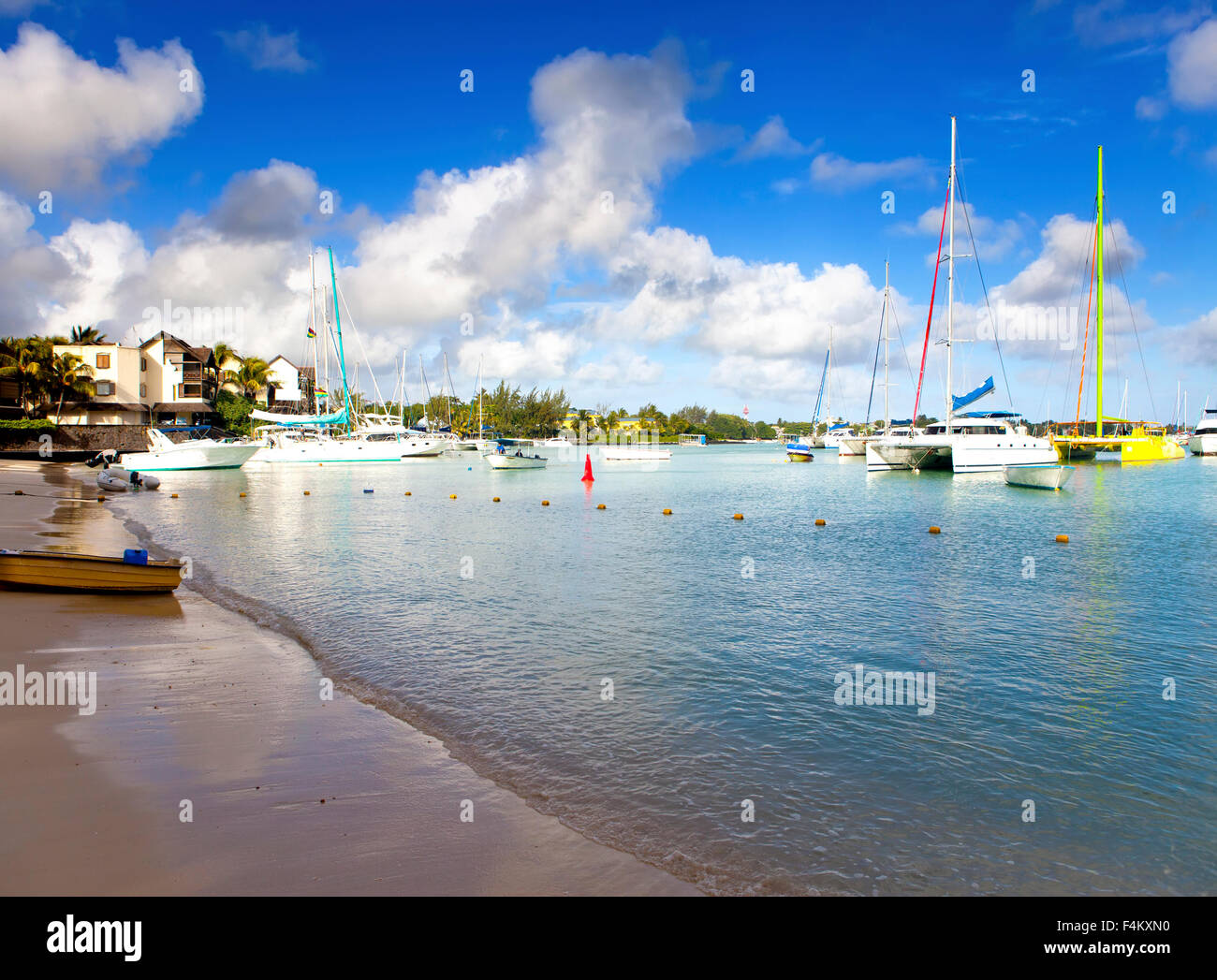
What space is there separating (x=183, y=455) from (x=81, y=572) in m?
46.9

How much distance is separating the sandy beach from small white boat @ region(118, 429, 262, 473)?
50144mm

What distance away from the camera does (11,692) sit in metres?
8.30

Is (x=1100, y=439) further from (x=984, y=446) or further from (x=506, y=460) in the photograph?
(x=506, y=460)

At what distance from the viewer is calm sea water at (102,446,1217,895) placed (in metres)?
5.71

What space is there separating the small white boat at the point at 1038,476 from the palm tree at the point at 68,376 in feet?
245

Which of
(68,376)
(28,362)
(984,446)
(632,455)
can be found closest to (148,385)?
(68,376)

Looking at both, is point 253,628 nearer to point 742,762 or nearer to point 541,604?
point 541,604

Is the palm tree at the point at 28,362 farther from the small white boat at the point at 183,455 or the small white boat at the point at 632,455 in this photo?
the small white boat at the point at 632,455

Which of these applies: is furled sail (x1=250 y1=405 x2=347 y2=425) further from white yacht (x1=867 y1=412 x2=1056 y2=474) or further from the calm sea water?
white yacht (x1=867 y1=412 x2=1056 y2=474)

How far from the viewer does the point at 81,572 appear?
13.4 meters

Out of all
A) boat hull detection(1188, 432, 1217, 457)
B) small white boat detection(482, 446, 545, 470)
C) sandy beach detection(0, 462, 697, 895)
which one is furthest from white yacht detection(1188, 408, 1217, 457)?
sandy beach detection(0, 462, 697, 895)

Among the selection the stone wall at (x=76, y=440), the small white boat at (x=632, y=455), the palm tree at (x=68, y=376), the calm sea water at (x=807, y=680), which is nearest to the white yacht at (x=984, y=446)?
the calm sea water at (x=807, y=680)

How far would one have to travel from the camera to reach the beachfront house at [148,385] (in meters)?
70.2
